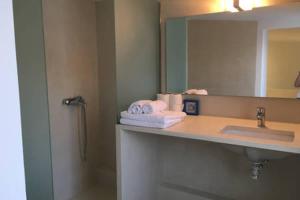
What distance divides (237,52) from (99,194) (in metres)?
1.93

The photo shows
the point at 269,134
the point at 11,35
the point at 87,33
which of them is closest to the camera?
the point at 11,35

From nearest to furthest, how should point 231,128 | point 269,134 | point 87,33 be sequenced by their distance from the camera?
point 269,134
point 231,128
point 87,33

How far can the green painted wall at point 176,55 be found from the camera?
2.22m

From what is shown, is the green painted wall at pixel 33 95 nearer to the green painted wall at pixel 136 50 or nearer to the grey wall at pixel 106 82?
the green painted wall at pixel 136 50

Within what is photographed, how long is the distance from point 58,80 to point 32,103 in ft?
1.33

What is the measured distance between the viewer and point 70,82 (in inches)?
97.7

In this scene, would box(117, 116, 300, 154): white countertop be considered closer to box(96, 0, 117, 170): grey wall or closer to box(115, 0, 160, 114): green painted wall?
box(115, 0, 160, 114): green painted wall

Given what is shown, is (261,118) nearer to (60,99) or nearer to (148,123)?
(148,123)

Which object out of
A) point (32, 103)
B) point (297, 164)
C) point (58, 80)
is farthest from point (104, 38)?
point (297, 164)

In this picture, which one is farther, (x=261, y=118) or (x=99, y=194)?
(x=99, y=194)

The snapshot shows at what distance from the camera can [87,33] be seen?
2.67 m

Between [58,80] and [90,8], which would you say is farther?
[90,8]

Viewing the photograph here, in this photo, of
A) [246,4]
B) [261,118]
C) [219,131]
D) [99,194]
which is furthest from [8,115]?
[99,194]

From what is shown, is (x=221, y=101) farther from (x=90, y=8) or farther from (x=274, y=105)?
(x=90, y=8)
